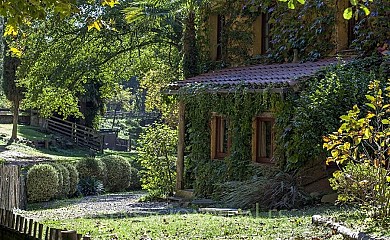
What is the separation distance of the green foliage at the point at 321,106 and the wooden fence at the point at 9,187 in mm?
6014

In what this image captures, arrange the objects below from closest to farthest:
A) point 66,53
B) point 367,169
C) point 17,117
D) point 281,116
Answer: point 367,169 < point 281,116 < point 66,53 < point 17,117

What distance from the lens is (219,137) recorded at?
17.5 m

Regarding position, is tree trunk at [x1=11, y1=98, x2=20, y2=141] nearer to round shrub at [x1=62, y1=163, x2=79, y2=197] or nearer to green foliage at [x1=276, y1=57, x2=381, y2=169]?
round shrub at [x1=62, y1=163, x2=79, y2=197]

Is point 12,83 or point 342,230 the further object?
point 12,83

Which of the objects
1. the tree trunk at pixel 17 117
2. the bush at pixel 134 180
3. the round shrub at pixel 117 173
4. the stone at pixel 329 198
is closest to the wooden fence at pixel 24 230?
the stone at pixel 329 198

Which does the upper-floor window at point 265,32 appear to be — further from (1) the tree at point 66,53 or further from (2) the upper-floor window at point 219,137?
(1) the tree at point 66,53

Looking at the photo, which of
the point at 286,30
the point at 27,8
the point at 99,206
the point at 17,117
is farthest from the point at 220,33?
the point at 17,117

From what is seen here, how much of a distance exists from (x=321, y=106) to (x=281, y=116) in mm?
1336

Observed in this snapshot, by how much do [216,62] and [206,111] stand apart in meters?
3.42

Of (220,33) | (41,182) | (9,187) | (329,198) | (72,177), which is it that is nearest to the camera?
(329,198)

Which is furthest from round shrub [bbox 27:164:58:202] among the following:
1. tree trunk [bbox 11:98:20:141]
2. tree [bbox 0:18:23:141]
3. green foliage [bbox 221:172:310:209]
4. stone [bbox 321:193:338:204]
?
tree trunk [bbox 11:98:20:141]

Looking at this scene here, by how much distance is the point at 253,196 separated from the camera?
1366cm

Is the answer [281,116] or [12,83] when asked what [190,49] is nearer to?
[281,116]

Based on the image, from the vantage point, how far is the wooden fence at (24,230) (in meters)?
5.88
